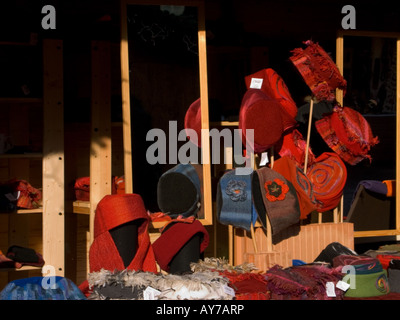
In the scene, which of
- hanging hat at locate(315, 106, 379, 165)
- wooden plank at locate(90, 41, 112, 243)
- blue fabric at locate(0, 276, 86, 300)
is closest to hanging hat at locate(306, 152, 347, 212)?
hanging hat at locate(315, 106, 379, 165)

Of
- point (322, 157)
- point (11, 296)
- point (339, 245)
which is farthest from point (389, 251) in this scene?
point (11, 296)

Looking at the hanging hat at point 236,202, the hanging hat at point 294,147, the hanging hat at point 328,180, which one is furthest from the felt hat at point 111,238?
the hanging hat at point 328,180

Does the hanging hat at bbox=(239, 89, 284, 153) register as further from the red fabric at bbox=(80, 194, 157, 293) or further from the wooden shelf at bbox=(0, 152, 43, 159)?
the wooden shelf at bbox=(0, 152, 43, 159)

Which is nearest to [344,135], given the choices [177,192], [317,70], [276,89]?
[317,70]

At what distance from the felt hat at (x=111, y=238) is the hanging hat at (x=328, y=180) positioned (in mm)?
1261

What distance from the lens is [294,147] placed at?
4.65m

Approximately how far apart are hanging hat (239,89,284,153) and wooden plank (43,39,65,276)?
4.01ft

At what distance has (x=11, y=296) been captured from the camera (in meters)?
3.46

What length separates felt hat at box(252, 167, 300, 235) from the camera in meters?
4.33

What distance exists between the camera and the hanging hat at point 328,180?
4.64 metres

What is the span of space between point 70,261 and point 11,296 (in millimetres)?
1434

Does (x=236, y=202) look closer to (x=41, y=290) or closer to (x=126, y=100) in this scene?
(x=126, y=100)

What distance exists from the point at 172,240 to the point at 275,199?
725 millimetres
